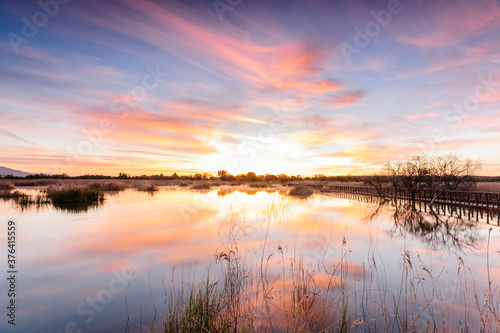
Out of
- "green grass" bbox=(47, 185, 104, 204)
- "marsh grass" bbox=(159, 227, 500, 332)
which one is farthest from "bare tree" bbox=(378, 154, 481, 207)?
"green grass" bbox=(47, 185, 104, 204)

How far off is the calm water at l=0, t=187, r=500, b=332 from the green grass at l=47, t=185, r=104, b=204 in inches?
240

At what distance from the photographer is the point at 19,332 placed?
562cm

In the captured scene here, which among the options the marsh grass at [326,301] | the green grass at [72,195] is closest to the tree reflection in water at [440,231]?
the marsh grass at [326,301]

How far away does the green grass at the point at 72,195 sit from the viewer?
27.1 m

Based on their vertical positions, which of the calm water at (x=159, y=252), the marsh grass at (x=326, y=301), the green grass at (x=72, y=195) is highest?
the green grass at (x=72, y=195)

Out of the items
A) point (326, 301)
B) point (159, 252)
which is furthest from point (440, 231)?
point (159, 252)

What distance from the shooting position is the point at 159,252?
11625 mm

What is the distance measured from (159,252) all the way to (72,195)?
2280cm

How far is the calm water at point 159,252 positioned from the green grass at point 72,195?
609 centimetres

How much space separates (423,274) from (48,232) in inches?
750

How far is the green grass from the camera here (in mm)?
27125

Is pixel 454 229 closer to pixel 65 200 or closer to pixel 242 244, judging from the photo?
pixel 242 244

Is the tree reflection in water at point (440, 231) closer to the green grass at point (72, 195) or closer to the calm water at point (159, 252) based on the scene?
the calm water at point (159, 252)

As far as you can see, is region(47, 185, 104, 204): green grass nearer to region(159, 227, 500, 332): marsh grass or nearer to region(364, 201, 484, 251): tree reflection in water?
region(159, 227, 500, 332): marsh grass
